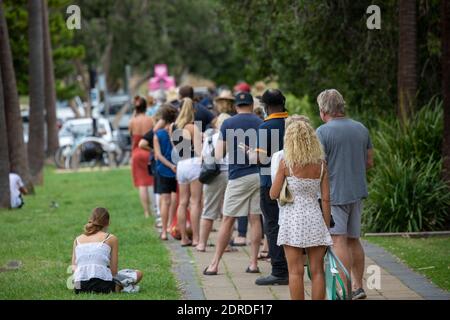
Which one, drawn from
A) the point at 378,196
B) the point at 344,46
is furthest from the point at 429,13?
the point at 378,196

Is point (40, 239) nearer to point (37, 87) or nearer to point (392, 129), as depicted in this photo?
point (392, 129)

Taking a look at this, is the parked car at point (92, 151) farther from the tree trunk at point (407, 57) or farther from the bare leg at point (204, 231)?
the bare leg at point (204, 231)

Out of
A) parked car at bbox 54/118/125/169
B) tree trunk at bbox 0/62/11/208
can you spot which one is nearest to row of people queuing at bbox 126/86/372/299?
tree trunk at bbox 0/62/11/208

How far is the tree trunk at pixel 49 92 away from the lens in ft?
103

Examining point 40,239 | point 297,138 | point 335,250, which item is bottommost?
point 40,239

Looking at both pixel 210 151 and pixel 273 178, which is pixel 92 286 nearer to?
pixel 273 178

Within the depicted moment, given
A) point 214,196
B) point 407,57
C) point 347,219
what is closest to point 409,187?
point 407,57

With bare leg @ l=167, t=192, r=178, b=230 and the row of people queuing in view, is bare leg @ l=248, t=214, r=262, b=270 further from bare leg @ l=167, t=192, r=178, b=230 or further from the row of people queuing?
bare leg @ l=167, t=192, r=178, b=230

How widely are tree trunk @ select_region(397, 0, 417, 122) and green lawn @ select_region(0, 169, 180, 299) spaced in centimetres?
425

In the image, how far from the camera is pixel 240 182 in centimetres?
1158

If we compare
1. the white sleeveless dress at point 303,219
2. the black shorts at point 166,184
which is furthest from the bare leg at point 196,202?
the white sleeveless dress at point 303,219

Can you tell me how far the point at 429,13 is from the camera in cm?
1753

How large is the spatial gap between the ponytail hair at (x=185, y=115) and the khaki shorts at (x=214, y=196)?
39.8 inches
